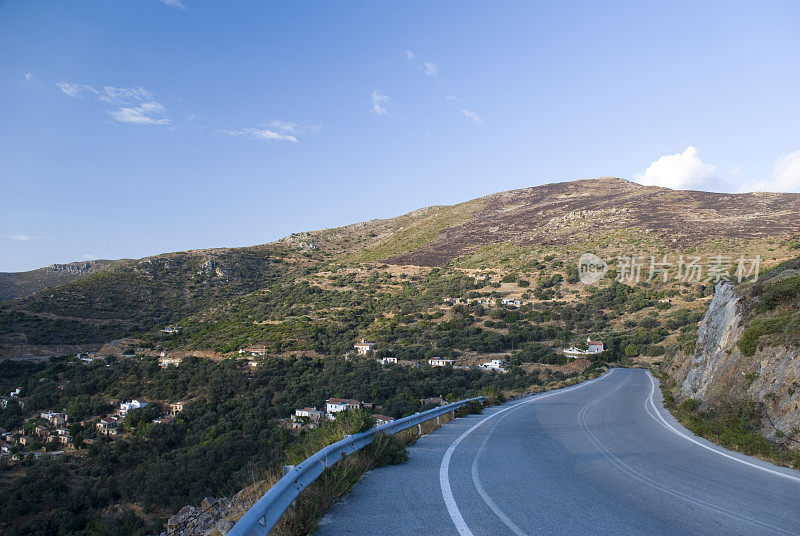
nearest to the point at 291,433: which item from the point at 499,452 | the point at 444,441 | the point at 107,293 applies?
the point at 444,441

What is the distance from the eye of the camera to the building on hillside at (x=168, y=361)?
33.5 m

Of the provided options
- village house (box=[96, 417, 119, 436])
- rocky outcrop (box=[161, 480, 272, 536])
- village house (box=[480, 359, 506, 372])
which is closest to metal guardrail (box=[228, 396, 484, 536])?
rocky outcrop (box=[161, 480, 272, 536])

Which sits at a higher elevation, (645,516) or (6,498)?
(645,516)

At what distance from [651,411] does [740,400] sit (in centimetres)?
446

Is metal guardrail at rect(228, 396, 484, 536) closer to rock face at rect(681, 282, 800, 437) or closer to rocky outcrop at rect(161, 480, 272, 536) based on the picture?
rocky outcrop at rect(161, 480, 272, 536)

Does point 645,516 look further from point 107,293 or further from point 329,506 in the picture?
point 107,293

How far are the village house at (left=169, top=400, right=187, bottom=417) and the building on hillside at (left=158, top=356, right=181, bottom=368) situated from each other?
9156 millimetres

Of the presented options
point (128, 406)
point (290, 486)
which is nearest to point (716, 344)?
point (290, 486)

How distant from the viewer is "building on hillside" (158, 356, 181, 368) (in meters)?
33.5

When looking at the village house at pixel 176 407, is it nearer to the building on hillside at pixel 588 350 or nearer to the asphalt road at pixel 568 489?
the asphalt road at pixel 568 489

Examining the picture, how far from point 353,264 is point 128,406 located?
5585 centimetres

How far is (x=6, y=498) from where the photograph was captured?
13711mm

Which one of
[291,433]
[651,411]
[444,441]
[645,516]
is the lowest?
[291,433]

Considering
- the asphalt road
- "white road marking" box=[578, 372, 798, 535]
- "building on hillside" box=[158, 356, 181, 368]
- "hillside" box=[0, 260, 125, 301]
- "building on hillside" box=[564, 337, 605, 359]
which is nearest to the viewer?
the asphalt road
